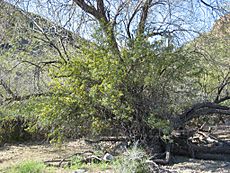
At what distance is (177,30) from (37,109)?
13.0ft

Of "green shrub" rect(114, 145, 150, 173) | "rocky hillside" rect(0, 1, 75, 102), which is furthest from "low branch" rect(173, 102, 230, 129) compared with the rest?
"rocky hillside" rect(0, 1, 75, 102)

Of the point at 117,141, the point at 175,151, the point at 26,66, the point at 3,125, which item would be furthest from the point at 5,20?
the point at 175,151

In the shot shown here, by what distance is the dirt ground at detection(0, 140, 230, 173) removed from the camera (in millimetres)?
5988

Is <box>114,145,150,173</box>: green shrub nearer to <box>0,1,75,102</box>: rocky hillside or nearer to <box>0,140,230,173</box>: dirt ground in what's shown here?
<box>0,140,230,173</box>: dirt ground

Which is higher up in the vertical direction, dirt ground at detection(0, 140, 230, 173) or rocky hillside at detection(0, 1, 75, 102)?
rocky hillside at detection(0, 1, 75, 102)

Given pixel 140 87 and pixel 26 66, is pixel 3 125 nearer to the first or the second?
pixel 26 66

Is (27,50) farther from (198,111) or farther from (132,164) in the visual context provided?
(132,164)

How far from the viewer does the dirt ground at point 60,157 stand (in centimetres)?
599

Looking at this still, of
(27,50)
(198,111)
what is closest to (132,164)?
(198,111)

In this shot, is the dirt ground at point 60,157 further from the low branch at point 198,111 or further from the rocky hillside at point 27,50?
the rocky hillside at point 27,50

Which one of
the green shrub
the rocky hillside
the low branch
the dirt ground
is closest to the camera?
the green shrub

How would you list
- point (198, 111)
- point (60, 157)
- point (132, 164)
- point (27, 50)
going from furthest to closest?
1. point (27, 50)
2. point (60, 157)
3. point (198, 111)
4. point (132, 164)

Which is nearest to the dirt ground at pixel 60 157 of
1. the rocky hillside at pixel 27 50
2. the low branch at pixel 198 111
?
the low branch at pixel 198 111

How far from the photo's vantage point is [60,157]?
24.4ft
